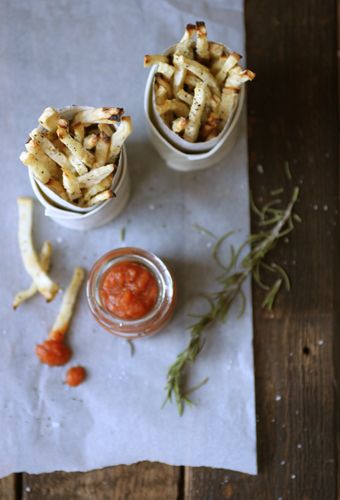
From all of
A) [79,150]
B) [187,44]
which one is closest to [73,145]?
[79,150]

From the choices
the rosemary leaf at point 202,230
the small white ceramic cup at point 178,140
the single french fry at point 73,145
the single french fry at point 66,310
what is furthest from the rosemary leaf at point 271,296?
the single french fry at point 73,145

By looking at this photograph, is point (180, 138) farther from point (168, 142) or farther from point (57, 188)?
point (57, 188)

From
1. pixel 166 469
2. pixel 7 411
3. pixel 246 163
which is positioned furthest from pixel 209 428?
pixel 246 163

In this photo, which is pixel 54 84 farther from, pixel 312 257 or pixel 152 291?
pixel 312 257

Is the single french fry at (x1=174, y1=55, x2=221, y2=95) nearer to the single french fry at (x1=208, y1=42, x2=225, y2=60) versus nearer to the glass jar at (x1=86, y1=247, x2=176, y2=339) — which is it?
the single french fry at (x1=208, y1=42, x2=225, y2=60)

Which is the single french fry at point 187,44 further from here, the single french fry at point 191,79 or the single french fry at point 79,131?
→ the single french fry at point 79,131
